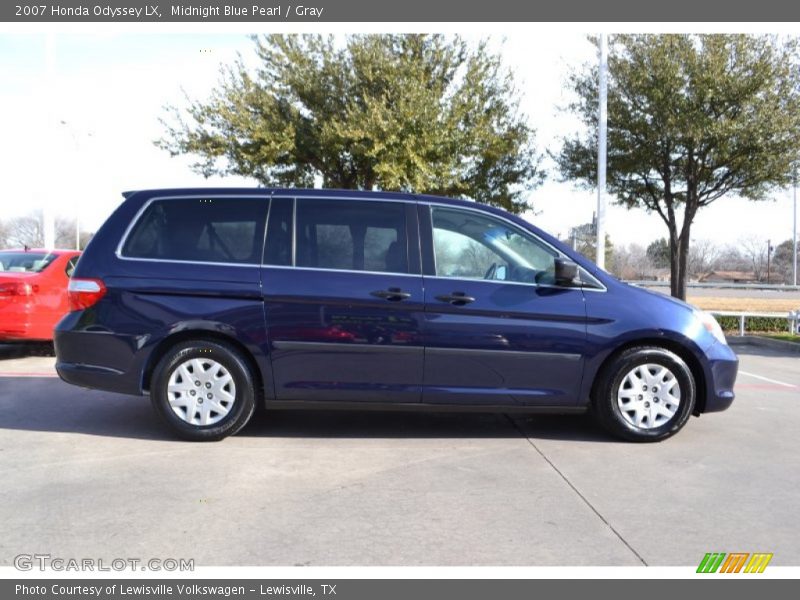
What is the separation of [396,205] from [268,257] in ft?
3.48

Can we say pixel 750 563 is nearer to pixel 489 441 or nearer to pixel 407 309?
pixel 489 441

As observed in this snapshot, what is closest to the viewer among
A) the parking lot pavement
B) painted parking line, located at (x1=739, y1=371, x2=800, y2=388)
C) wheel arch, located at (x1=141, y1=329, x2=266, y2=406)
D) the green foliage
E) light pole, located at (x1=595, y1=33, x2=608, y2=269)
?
the parking lot pavement

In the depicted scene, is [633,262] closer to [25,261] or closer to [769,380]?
[769,380]

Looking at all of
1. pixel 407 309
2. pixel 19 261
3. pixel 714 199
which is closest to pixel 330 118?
pixel 19 261

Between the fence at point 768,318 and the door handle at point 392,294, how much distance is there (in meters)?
12.2

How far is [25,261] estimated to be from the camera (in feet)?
29.9

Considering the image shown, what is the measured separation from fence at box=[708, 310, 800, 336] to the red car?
42.7 ft

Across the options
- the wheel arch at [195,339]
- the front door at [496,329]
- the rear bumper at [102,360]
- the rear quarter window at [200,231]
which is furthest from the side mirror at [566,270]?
the rear bumper at [102,360]

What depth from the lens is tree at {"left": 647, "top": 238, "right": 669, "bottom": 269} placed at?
52000mm

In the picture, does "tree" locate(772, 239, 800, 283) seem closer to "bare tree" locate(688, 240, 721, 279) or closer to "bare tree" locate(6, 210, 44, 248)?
"bare tree" locate(688, 240, 721, 279)

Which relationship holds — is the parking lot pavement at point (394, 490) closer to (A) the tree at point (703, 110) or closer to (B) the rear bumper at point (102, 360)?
(B) the rear bumper at point (102, 360)

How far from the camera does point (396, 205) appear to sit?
520cm

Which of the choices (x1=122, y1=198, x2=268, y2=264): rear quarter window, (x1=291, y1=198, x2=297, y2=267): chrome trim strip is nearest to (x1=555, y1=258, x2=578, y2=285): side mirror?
(x1=291, y1=198, x2=297, y2=267): chrome trim strip

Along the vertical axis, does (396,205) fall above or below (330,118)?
below
